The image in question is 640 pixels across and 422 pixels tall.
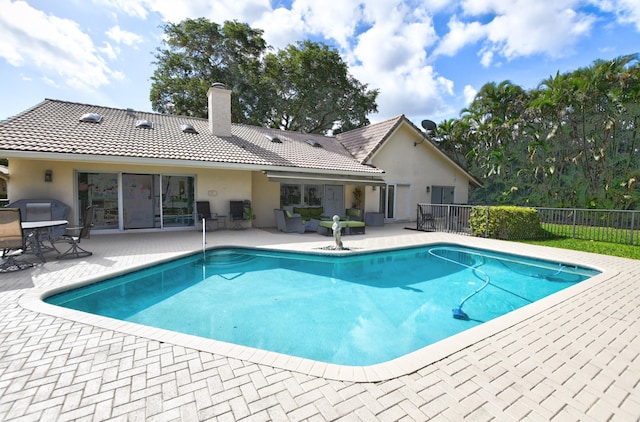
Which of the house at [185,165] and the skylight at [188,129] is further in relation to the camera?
the skylight at [188,129]

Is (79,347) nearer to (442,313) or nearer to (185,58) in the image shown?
(442,313)

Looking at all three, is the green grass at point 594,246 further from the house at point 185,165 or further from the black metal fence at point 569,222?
the house at point 185,165

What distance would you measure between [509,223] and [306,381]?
1793cm

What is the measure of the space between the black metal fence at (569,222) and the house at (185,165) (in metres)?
4.63

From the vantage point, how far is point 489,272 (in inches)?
494

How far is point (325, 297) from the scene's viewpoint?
9.60 meters

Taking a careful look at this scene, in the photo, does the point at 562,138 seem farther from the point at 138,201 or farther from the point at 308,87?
the point at 138,201

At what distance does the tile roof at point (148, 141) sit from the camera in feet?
47.4

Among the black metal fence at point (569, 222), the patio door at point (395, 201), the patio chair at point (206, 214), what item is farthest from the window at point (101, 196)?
the black metal fence at point (569, 222)

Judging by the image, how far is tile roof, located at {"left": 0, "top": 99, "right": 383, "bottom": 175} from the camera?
14445 mm

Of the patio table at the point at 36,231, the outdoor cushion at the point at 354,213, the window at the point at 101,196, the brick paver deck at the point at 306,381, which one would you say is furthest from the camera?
the outdoor cushion at the point at 354,213

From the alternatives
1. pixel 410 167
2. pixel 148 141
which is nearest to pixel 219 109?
pixel 148 141

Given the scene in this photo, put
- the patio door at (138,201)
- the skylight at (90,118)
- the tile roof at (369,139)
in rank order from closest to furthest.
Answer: the patio door at (138,201), the skylight at (90,118), the tile roof at (369,139)

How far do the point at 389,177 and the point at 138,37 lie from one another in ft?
67.8
